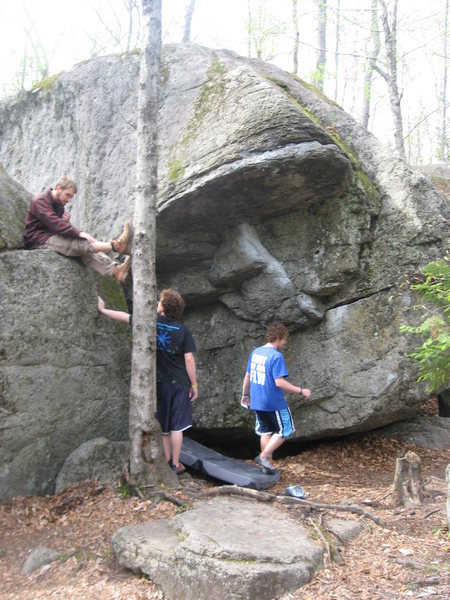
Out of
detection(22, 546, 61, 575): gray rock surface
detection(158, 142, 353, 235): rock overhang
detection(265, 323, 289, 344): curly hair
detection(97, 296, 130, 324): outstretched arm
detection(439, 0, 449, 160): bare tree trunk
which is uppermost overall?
detection(439, 0, 449, 160): bare tree trunk

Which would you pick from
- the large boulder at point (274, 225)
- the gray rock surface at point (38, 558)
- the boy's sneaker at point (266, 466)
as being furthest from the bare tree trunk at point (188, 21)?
the gray rock surface at point (38, 558)

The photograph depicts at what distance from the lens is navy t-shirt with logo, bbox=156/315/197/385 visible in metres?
6.44

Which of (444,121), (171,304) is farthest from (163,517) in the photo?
(444,121)

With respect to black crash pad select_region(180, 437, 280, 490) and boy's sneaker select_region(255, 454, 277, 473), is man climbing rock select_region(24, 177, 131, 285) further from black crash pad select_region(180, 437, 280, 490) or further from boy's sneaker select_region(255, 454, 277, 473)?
boy's sneaker select_region(255, 454, 277, 473)

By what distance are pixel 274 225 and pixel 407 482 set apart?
168 inches

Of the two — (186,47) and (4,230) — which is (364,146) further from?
(4,230)

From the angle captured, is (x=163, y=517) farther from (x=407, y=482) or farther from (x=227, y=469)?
(x=407, y=482)

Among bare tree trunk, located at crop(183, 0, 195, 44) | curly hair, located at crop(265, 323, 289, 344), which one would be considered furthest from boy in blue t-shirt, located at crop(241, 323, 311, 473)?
bare tree trunk, located at crop(183, 0, 195, 44)

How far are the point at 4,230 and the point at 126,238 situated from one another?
154cm

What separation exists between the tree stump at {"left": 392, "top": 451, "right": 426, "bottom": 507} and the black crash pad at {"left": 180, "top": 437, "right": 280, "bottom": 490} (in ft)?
4.95

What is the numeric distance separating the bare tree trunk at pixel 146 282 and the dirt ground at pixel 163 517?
480mm

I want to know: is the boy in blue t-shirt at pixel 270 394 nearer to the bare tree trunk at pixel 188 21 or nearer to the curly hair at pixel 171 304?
the curly hair at pixel 171 304

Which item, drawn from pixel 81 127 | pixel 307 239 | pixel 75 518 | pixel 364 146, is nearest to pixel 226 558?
pixel 75 518

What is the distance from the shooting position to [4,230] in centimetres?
660
